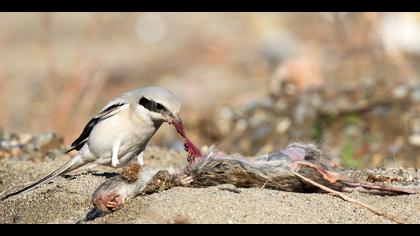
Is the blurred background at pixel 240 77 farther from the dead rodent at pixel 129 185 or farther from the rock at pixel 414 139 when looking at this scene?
the dead rodent at pixel 129 185

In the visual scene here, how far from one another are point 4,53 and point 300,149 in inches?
404

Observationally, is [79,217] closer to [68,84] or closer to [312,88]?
[68,84]

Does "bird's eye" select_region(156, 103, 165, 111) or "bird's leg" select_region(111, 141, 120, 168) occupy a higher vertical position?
"bird's eye" select_region(156, 103, 165, 111)

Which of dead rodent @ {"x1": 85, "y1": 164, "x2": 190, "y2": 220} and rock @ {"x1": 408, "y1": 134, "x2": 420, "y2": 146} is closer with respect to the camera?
dead rodent @ {"x1": 85, "y1": 164, "x2": 190, "y2": 220}

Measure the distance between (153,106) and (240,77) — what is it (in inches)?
315

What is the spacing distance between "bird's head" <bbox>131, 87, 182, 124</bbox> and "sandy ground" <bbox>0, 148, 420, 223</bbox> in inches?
25.2

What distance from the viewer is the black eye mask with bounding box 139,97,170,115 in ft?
16.9

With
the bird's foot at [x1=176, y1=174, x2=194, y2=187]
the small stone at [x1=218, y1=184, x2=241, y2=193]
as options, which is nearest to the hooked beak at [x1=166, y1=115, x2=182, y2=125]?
the bird's foot at [x1=176, y1=174, x2=194, y2=187]

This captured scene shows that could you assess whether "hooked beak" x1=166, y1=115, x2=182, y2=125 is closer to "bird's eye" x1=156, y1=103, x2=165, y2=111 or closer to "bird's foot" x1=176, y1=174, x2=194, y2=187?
"bird's eye" x1=156, y1=103, x2=165, y2=111

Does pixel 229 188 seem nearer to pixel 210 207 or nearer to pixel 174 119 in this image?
pixel 210 207

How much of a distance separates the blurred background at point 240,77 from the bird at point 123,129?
96cm

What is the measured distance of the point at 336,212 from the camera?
4.09 metres

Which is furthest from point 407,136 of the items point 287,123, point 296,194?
point 296,194

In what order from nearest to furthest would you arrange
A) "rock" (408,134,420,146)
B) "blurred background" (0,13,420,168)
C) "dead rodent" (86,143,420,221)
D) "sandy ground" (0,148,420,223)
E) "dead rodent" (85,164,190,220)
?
"sandy ground" (0,148,420,223), "dead rodent" (85,164,190,220), "dead rodent" (86,143,420,221), "rock" (408,134,420,146), "blurred background" (0,13,420,168)
